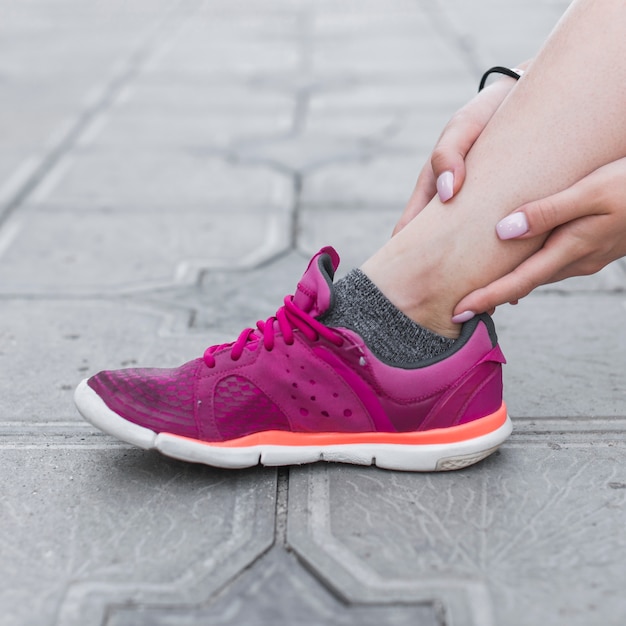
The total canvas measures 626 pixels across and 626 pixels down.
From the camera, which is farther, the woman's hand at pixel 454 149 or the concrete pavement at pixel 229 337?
the woman's hand at pixel 454 149

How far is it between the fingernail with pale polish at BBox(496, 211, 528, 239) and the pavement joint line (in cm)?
150

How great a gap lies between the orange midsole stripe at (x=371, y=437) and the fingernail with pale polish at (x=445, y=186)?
0.30 metres

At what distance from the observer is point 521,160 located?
1.16 metres

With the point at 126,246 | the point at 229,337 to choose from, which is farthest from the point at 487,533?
the point at 126,246

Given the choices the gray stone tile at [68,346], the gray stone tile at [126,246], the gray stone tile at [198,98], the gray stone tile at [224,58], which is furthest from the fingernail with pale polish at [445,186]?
the gray stone tile at [224,58]

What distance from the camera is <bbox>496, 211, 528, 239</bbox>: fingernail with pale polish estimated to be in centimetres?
114

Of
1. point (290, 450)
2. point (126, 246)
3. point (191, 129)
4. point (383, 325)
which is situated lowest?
point (191, 129)

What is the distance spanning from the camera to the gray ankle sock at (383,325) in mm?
1207

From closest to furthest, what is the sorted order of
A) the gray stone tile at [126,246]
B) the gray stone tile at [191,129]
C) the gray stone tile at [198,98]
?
the gray stone tile at [126,246]
the gray stone tile at [191,129]
the gray stone tile at [198,98]

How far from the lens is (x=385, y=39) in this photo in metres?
4.76

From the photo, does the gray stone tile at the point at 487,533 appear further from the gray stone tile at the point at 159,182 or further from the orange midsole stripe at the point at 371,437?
the gray stone tile at the point at 159,182

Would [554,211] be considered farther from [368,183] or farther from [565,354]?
[368,183]

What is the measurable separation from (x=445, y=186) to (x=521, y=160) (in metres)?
0.10

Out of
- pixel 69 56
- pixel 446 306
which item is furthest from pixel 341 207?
pixel 69 56
